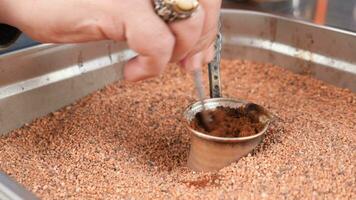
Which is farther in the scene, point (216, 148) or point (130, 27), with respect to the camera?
point (216, 148)

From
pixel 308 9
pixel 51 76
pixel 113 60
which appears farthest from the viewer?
pixel 308 9

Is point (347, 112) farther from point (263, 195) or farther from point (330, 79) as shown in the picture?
point (263, 195)

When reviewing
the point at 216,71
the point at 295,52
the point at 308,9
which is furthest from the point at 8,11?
the point at 308,9

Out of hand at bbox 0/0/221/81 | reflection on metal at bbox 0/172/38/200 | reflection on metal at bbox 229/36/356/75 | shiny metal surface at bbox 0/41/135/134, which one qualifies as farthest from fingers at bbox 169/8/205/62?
reflection on metal at bbox 229/36/356/75

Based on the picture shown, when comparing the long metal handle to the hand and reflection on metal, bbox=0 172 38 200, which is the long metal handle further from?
reflection on metal, bbox=0 172 38 200

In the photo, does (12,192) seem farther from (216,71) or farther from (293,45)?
(293,45)

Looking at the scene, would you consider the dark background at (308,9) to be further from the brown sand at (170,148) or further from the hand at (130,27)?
the hand at (130,27)
